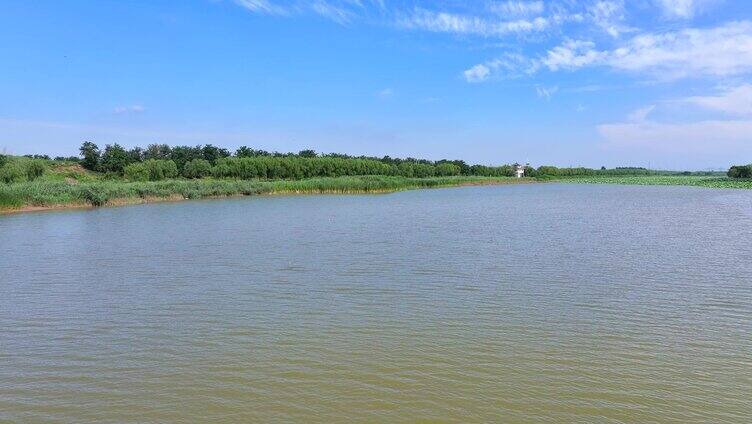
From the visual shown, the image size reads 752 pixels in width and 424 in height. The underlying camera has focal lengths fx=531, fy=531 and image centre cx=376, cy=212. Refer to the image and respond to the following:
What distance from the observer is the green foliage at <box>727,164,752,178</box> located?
93188 millimetres

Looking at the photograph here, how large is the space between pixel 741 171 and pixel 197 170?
93.5 metres

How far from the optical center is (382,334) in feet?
25.2

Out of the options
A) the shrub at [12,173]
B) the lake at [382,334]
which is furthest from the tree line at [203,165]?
the lake at [382,334]

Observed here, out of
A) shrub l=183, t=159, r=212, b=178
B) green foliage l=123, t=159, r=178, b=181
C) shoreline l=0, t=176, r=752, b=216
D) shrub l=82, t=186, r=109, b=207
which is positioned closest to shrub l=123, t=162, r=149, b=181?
green foliage l=123, t=159, r=178, b=181

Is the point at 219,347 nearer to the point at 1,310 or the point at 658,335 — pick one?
the point at 1,310

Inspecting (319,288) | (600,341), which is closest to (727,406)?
(600,341)

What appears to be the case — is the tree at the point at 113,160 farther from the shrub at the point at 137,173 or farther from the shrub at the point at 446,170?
the shrub at the point at 446,170

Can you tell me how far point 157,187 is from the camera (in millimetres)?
44406

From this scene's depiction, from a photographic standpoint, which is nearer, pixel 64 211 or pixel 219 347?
pixel 219 347

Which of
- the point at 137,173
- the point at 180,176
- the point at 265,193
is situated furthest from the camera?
the point at 180,176

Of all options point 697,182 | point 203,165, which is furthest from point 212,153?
point 697,182

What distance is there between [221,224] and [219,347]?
18.0 meters

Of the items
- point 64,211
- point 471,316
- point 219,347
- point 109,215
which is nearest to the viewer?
point 219,347

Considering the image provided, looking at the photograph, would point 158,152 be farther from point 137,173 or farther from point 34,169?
point 34,169
